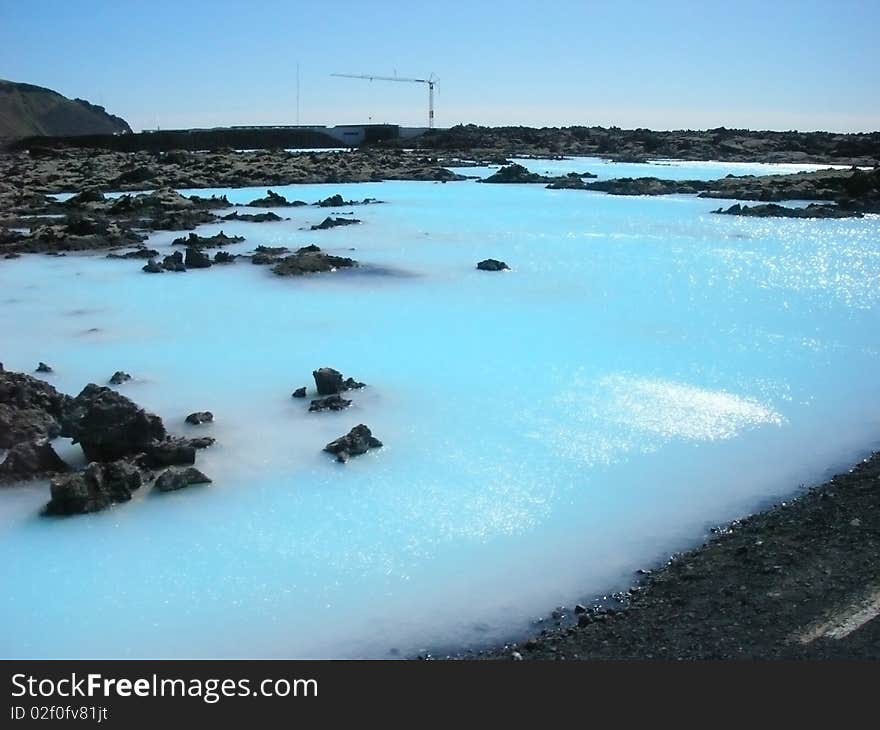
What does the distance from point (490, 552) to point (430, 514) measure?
1.98 ft

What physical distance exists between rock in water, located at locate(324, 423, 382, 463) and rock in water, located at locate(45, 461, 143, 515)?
55.0 inches

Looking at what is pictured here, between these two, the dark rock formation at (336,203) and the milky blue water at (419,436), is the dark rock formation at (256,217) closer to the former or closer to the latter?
the dark rock formation at (336,203)

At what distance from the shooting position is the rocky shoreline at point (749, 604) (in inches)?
149

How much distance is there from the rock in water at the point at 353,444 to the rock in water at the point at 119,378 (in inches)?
105

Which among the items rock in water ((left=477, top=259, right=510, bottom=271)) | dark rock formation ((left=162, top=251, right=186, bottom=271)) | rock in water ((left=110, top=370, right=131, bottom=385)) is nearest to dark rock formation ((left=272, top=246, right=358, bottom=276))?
dark rock formation ((left=162, top=251, right=186, bottom=271))

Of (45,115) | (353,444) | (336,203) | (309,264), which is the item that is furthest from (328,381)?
(45,115)

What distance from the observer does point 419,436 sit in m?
6.68

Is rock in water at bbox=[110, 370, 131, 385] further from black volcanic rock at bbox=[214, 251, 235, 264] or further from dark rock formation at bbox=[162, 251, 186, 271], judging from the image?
black volcanic rock at bbox=[214, 251, 235, 264]

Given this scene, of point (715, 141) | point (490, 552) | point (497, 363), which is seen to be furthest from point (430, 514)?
point (715, 141)

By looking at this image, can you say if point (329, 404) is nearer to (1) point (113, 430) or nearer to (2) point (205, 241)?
(1) point (113, 430)

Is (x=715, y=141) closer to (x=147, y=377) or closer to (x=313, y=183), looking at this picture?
(x=313, y=183)

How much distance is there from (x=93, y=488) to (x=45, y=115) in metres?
113

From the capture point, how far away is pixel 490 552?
4.88 m

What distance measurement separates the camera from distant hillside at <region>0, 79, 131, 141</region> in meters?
95.0
